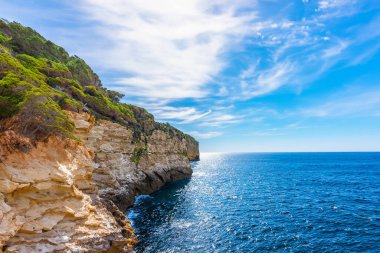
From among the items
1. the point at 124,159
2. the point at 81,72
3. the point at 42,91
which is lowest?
the point at 124,159

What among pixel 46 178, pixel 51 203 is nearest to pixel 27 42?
pixel 46 178

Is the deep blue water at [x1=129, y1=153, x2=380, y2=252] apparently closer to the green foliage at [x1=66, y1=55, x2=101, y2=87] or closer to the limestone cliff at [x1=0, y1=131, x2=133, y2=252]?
the limestone cliff at [x1=0, y1=131, x2=133, y2=252]

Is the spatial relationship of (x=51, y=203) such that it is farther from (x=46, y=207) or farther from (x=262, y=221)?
(x=262, y=221)

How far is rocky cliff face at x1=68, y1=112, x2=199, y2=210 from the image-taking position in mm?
38719

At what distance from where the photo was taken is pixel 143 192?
5278cm

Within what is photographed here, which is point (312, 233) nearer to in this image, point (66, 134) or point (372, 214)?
point (372, 214)

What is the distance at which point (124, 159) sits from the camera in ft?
157

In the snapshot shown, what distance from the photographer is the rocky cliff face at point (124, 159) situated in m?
38.7

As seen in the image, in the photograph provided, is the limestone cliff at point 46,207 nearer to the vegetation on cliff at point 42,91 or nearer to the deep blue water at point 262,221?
the vegetation on cliff at point 42,91

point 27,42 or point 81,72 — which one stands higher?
point 27,42

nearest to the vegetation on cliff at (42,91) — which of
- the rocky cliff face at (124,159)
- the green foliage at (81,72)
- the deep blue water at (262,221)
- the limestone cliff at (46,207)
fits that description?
the green foliage at (81,72)

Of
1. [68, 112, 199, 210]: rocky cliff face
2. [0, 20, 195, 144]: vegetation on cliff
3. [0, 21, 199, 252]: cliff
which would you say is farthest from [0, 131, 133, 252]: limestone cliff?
[68, 112, 199, 210]: rocky cliff face

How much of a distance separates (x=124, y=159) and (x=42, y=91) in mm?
24615

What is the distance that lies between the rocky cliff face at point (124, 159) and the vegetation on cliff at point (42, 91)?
2.66 meters
